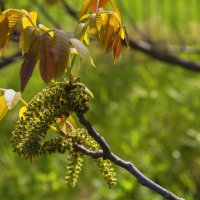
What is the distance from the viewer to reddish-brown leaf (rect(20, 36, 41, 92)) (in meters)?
1.42

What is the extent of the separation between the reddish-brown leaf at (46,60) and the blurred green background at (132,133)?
1748mm

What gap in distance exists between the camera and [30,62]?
1.44m

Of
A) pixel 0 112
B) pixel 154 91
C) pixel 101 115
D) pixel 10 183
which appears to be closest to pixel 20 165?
pixel 10 183

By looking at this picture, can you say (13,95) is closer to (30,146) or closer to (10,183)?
(30,146)

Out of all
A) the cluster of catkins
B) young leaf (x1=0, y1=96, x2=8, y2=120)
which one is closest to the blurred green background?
young leaf (x1=0, y1=96, x2=8, y2=120)

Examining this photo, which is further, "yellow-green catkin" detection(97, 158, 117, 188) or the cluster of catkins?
"yellow-green catkin" detection(97, 158, 117, 188)

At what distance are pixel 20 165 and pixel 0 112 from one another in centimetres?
254

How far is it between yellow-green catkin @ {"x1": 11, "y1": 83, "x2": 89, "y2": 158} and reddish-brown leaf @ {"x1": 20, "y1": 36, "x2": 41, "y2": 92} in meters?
0.09

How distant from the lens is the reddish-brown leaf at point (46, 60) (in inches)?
54.9

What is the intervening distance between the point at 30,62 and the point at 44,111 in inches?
→ 5.0

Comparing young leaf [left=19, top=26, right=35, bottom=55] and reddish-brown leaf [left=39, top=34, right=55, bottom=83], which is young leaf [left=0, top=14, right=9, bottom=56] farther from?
reddish-brown leaf [left=39, top=34, right=55, bottom=83]

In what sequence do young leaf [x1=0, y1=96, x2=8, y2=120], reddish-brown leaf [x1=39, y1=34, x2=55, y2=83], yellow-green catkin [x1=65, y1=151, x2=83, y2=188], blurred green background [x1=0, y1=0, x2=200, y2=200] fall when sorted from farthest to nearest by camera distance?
blurred green background [x1=0, y1=0, x2=200, y2=200], young leaf [x1=0, y1=96, x2=8, y2=120], yellow-green catkin [x1=65, y1=151, x2=83, y2=188], reddish-brown leaf [x1=39, y1=34, x2=55, y2=83]

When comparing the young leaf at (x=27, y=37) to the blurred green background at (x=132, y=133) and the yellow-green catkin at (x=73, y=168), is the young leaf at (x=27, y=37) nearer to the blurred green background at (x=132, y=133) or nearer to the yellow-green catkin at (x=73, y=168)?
the yellow-green catkin at (x=73, y=168)

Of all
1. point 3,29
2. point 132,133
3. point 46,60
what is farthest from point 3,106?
point 132,133
